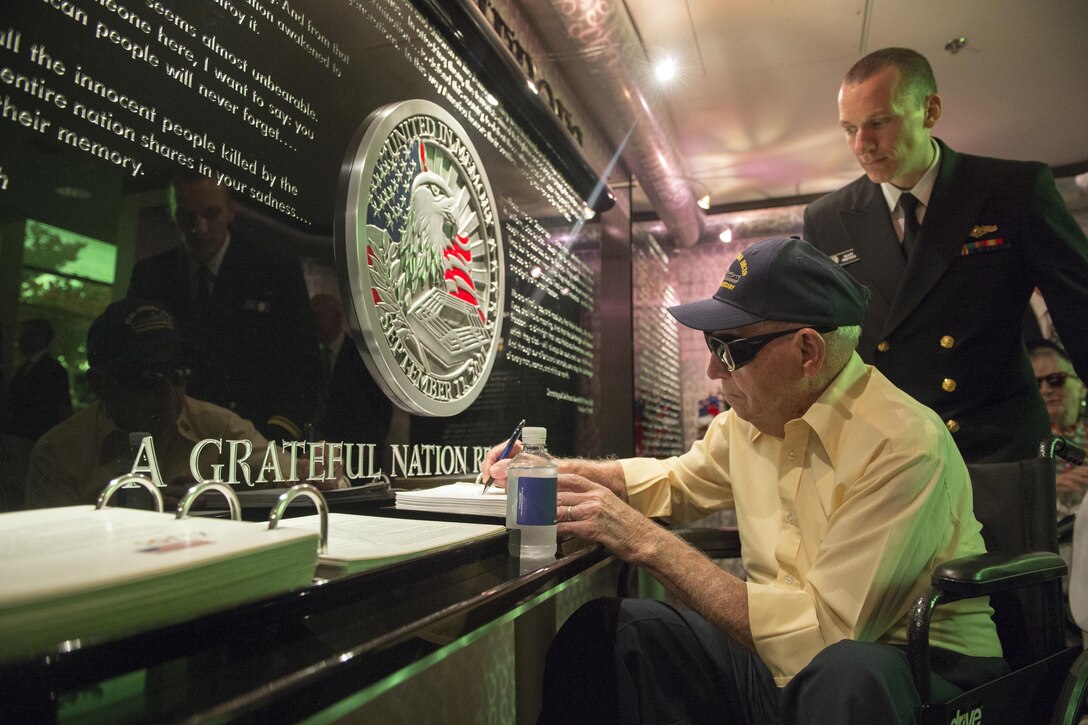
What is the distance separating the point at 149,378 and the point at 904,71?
7.80ft

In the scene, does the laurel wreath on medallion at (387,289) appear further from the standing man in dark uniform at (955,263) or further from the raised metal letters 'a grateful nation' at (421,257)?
the standing man in dark uniform at (955,263)

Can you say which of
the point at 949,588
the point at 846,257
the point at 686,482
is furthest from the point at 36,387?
the point at 846,257

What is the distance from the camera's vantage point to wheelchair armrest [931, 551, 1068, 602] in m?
1.12

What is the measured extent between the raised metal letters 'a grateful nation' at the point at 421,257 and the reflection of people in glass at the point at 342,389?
0.11 ft

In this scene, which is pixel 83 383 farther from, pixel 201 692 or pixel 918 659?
pixel 918 659

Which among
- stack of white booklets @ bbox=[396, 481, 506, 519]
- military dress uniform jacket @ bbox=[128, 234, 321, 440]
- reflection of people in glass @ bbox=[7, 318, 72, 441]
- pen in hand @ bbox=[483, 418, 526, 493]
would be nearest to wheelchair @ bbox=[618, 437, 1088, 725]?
pen in hand @ bbox=[483, 418, 526, 493]

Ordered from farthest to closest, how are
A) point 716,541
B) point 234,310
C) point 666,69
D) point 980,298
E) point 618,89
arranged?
1. point 666,69
2. point 618,89
3. point 980,298
4. point 716,541
5. point 234,310

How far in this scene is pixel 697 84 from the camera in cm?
432

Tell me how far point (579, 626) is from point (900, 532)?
0.74 metres

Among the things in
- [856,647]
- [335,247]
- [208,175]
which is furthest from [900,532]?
[208,175]

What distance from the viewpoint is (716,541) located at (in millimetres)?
1913

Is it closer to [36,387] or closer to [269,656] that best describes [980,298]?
[269,656]

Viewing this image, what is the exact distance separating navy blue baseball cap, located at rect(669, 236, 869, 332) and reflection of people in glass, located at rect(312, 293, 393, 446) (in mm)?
798

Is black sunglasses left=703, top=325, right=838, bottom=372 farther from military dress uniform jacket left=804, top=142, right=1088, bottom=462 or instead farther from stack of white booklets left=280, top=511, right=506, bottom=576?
military dress uniform jacket left=804, top=142, right=1088, bottom=462
